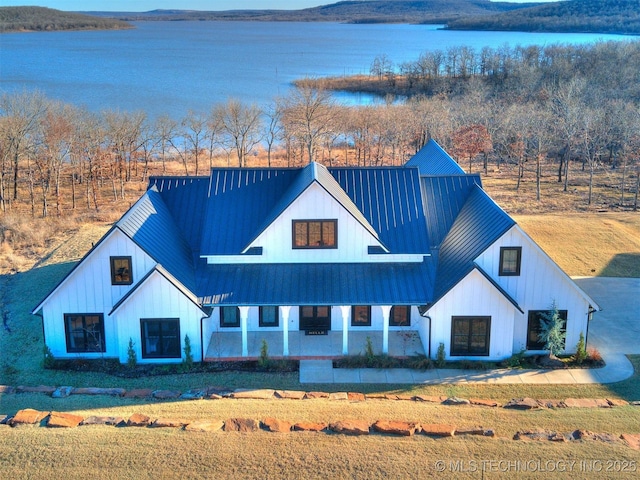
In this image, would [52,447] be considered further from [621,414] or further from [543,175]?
[543,175]

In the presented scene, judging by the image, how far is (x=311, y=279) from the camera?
74.0 feet

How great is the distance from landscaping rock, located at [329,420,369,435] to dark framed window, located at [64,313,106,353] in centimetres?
996

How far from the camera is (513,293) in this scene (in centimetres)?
2214

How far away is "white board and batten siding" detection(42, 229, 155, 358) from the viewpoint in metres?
21.2

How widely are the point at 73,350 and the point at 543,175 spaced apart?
47407mm

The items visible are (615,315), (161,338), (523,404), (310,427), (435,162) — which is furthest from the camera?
(435,162)

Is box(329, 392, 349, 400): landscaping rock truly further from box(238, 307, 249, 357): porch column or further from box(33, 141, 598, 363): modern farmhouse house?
box(238, 307, 249, 357): porch column

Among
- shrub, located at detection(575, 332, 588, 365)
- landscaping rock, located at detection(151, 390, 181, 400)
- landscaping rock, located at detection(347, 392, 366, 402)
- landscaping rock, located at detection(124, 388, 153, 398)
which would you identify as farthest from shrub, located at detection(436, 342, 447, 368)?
landscaping rock, located at detection(124, 388, 153, 398)

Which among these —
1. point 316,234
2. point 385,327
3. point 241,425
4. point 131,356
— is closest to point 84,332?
point 131,356

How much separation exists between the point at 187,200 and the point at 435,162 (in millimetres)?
13077

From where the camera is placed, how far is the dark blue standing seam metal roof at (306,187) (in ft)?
73.5

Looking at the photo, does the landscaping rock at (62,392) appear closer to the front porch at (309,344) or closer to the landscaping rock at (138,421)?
the landscaping rock at (138,421)

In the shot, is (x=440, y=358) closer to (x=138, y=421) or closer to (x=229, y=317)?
(x=229, y=317)

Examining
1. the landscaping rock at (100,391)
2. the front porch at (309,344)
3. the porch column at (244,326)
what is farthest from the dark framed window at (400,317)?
the landscaping rock at (100,391)
